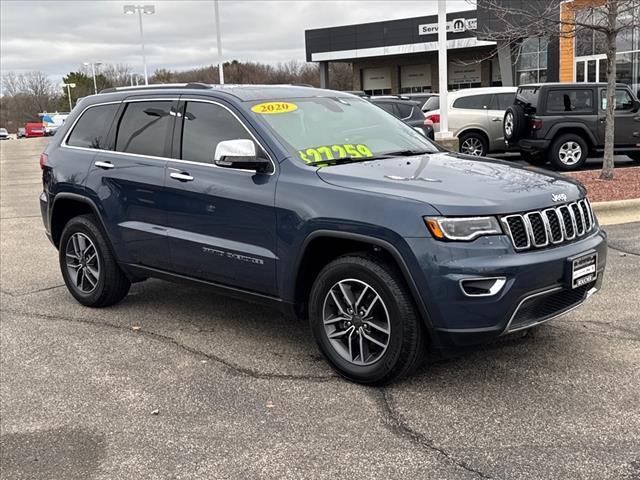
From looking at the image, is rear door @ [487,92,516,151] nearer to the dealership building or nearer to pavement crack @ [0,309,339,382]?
pavement crack @ [0,309,339,382]

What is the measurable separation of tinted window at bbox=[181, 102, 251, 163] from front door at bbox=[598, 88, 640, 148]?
10.8 metres

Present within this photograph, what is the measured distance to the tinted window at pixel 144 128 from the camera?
17.2ft

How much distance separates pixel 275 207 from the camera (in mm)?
4328

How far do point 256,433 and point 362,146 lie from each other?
2133 millimetres

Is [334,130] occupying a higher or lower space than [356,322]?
higher

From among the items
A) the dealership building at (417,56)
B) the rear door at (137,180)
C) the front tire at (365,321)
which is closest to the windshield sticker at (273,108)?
the rear door at (137,180)

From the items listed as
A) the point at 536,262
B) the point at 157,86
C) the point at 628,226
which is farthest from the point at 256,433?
the point at 628,226

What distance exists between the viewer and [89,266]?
5.93 m

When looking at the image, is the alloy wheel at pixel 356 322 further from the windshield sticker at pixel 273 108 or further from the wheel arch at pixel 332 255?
the windshield sticker at pixel 273 108

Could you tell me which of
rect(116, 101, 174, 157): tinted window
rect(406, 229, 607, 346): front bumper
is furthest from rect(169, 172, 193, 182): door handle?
rect(406, 229, 607, 346): front bumper

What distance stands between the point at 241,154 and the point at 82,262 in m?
2.34

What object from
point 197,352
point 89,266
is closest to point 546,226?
point 197,352

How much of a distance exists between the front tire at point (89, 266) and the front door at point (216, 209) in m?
0.96

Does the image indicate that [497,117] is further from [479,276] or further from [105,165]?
[479,276]
